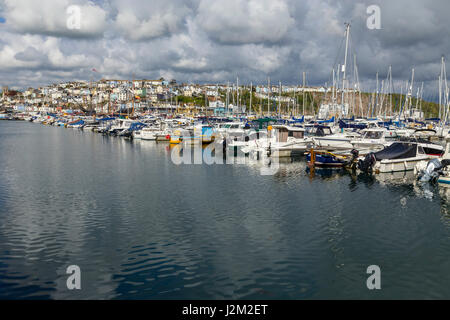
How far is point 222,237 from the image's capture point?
64.6ft

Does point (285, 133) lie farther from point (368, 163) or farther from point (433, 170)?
point (433, 170)

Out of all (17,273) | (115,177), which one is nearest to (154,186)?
(115,177)

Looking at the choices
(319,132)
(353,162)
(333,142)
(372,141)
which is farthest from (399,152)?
(319,132)

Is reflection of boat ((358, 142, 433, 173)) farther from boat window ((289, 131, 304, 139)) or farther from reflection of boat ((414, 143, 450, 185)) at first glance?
boat window ((289, 131, 304, 139))

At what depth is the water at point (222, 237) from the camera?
569 inches

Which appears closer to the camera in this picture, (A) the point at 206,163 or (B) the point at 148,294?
(B) the point at 148,294

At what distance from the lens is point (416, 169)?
1451 inches

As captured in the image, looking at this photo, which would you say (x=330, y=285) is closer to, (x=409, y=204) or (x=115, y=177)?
(x=409, y=204)

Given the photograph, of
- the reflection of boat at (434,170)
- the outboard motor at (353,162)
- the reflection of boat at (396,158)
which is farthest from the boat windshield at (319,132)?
the reflection of boat at (434,170)

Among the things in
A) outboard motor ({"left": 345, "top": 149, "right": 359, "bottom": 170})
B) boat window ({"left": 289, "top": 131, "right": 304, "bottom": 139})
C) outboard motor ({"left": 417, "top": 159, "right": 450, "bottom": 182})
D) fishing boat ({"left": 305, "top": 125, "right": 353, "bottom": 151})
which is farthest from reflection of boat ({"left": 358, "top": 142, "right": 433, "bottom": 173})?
boat window ({"left": 289, "top": 131, "right": 304, "bottom": 139})

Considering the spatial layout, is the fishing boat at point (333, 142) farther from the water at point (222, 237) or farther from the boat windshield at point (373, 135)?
the water at point (222, 237)
